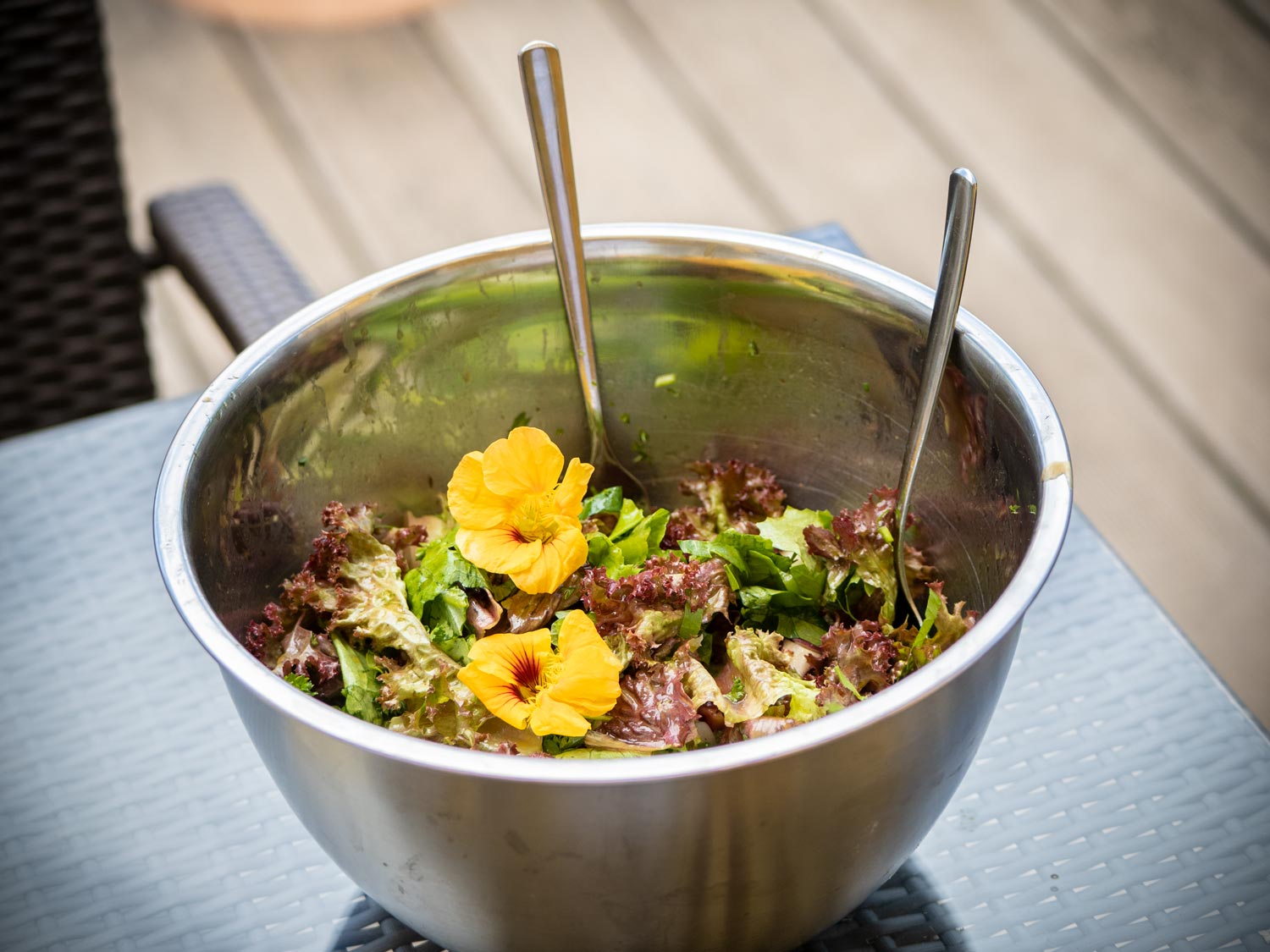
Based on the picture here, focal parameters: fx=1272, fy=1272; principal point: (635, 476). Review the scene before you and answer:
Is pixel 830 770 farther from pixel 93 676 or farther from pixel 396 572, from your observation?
pixel 93 676

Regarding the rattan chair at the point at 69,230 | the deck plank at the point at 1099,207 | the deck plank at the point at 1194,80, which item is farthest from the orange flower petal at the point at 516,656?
the deck plank at the point at 1194,80

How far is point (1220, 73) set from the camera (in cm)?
189

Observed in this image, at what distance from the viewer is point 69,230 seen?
42.6 inches

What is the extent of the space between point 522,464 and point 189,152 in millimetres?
1550

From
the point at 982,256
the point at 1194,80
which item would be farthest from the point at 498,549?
the point at 1194,80

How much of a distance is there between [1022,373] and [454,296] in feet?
0.81

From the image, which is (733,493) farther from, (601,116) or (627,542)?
(601,116)

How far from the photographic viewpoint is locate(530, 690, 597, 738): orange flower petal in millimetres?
440

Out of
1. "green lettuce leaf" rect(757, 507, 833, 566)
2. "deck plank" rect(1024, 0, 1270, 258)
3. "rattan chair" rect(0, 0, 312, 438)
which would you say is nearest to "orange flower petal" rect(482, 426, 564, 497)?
"green lettuce leaf" rect(757, 507, 833, 566)

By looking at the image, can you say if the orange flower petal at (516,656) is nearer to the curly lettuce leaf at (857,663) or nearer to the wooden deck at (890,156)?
the curly lettuce leaf at (857,663)

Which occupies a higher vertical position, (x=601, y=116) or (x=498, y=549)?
(x=498, y=549)

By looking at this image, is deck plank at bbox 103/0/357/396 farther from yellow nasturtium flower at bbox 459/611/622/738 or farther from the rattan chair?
yellow nasturtium flower at bbox 459/611/622/738

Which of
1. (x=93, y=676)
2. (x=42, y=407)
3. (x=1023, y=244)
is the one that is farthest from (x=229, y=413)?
(x=1023, y=244)

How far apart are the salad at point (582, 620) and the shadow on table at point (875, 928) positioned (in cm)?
9
